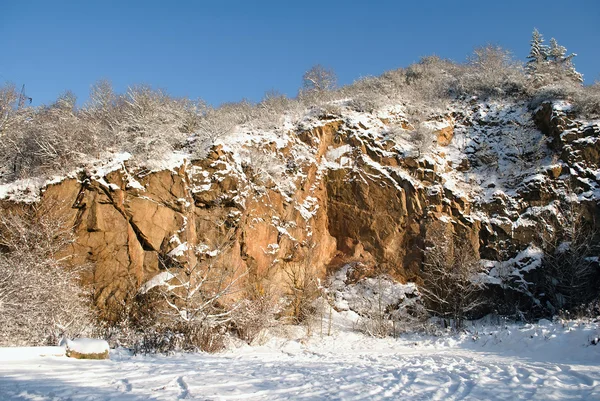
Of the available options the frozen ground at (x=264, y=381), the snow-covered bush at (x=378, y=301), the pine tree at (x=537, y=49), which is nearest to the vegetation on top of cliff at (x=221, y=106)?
the pine tree at (x=537, y=49)

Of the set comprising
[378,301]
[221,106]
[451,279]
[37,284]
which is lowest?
[378,301]

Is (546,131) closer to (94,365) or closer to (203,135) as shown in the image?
(203,135)

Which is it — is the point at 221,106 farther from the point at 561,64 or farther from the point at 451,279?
the point at 561,64

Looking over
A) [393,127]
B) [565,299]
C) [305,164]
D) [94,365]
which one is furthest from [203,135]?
[565,299]

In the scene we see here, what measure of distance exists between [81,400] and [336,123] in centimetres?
2300

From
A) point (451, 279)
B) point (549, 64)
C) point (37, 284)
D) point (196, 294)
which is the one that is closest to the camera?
point (37, 284)

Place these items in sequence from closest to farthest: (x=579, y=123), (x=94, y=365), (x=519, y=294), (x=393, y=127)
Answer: (x=94, y=365) → (x=519, y=294) → (x=579, y=123) → (x=393, y=127)

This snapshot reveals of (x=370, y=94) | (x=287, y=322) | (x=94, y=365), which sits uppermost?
(x=370, y=94)

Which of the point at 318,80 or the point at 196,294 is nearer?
the point at 196,294

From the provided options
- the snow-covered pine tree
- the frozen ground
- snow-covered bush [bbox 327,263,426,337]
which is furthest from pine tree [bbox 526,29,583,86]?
the frozen ground

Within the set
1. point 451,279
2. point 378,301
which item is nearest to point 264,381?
point 378,301

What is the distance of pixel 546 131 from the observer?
24.1 metres

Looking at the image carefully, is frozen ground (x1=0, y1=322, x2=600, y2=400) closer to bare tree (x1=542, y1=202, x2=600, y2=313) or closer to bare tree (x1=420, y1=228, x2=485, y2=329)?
bare tree (x1=420, y1=228, x2=485, y2=329)

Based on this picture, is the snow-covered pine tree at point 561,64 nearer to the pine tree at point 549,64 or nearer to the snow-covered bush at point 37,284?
the pine tree at point 549,64
